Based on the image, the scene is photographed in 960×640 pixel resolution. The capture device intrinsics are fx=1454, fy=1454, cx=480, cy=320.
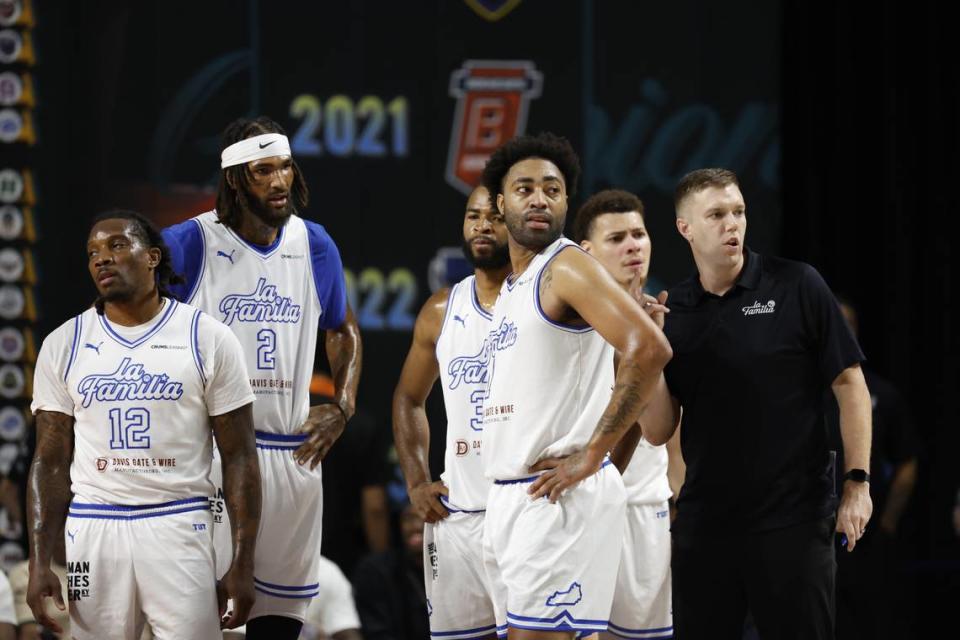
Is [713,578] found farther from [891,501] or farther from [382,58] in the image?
[382,58]

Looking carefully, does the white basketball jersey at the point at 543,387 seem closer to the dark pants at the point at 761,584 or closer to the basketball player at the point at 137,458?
the dark pants at the point at 761,584

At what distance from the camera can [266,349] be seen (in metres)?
5.09

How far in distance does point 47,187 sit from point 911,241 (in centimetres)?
498

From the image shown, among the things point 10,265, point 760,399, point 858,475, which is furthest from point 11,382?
point 858,475

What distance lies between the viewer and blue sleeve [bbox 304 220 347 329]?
17.5 ft

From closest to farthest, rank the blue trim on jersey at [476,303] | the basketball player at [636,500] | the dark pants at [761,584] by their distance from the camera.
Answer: the dark pants at [761,584] < the blue trim on jersey at [476,303] < the basketball player at [636,500]

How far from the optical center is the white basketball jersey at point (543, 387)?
4301mm

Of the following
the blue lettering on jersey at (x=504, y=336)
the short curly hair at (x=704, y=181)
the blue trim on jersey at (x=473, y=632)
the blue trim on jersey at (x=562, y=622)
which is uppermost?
the short curly hair at (x=704, y=181)

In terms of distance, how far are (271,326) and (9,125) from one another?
11.6 feet

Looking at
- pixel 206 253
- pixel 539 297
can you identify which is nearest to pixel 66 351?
pixel 206 253

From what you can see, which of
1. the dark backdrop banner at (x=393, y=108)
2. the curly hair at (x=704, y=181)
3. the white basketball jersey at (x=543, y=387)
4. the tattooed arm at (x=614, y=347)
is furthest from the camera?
the dark backdrop banner at (x=393, y=108)

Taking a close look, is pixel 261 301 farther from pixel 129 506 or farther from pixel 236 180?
pixel 129 506

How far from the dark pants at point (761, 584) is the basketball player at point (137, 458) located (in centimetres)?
143

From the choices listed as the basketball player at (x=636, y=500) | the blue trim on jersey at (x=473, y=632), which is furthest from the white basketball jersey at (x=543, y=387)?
the blue trim on jersey at (x=473, y=632)
